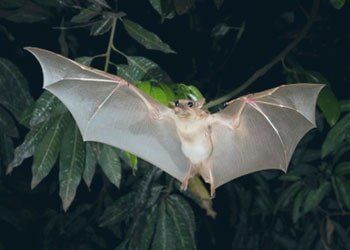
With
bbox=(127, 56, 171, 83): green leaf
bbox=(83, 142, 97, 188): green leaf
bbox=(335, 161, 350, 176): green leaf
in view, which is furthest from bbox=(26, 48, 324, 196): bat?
bbox=(335, 161, 350, 176): green leaf

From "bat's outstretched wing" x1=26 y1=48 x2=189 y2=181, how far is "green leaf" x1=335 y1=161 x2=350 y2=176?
1.36 meters

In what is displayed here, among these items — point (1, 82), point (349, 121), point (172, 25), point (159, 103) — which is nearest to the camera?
point (159, 103)

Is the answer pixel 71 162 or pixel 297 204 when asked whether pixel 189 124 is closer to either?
pixel 71 162

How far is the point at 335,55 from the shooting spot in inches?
213

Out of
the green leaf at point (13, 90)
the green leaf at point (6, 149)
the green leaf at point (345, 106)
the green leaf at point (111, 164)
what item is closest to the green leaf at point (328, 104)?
the green leaf at point (345, 106)

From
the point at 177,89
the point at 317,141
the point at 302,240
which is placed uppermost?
the point at 177,89

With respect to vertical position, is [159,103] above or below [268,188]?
above

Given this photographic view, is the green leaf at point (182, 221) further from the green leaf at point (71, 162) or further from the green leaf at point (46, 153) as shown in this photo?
the green leaf at point (46, 153)

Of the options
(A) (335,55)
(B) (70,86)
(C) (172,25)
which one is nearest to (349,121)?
(A) (335,55)

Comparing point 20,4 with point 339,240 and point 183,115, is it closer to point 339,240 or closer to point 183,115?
point 183,115

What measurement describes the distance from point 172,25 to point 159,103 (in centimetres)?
141

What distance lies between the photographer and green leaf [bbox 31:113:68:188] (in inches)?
163

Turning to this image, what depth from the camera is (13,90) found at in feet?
14.5

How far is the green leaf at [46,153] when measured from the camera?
4133 millimetres
